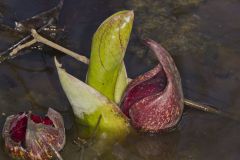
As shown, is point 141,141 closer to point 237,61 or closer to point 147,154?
point 147,154

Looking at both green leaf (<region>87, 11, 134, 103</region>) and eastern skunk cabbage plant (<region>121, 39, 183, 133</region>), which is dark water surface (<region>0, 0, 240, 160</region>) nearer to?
eastern skunk cabbage plant (<region>121, 39, 183, 133</region>)

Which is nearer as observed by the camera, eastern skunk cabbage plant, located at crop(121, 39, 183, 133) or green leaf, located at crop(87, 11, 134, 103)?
green leaf, located at crop(87, 11, 134, 103)

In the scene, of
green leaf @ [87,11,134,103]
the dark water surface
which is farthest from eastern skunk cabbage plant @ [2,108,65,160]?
green leaf @ [87,11,134,103]

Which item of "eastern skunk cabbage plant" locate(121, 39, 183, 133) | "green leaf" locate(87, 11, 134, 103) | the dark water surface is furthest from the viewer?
the dark water surface

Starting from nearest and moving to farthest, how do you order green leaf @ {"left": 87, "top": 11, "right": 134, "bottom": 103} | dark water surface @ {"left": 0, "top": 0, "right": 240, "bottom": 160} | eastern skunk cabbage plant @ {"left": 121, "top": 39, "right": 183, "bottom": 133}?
1. green leaf @ {"left": 87, "top": 11, "right": 134, "bottom": 103}
2. eastern skunk cabbage plant @ {"left": 121, "top": 39, "right": 183, "bottom": 133}
3. dark water surface @ {"left": 0, "top": 0, "right": 240, "bottom": 160}

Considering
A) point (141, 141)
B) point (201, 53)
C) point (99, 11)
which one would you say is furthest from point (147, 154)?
point (99, 11)

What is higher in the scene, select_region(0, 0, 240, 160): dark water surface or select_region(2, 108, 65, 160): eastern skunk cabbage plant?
select_region(2, 108, 65, 160): eastern skunk cabbage plant

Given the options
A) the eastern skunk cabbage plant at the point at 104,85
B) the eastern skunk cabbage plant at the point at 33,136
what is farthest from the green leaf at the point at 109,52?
the eastern skunk cabbage plant at the point at 33,136
